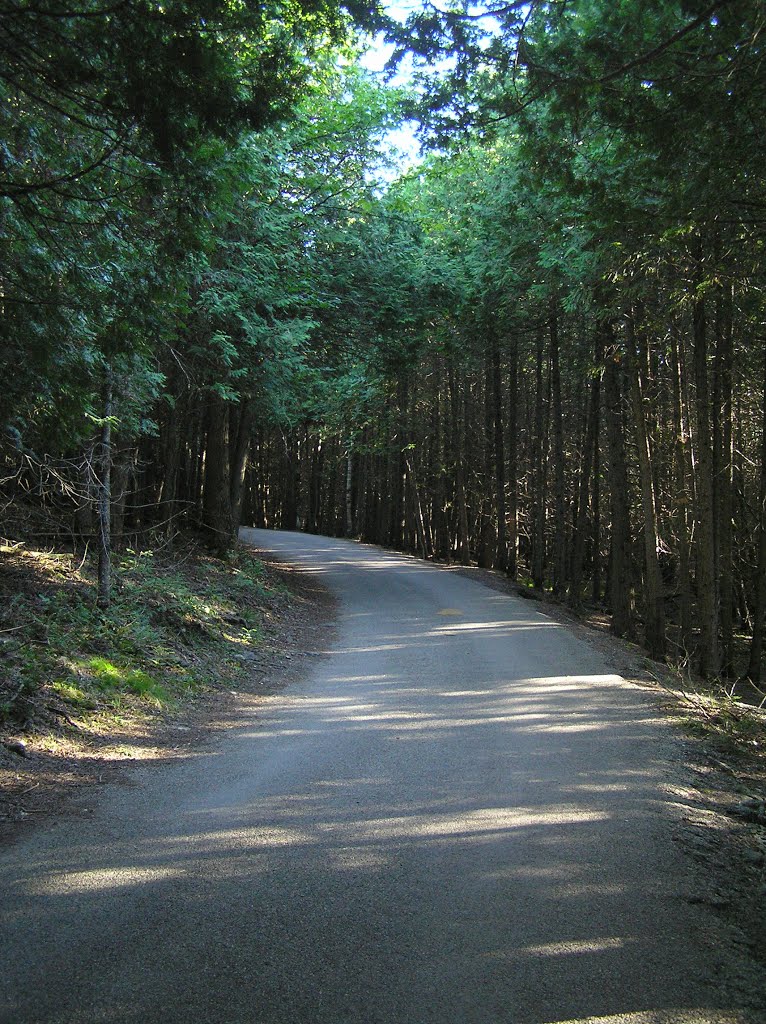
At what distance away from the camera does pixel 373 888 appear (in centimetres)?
427

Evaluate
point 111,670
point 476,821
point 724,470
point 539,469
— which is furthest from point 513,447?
point 476,821

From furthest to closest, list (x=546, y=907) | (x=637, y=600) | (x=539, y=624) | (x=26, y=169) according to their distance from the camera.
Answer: (x=637, y=600)
(x=539, y=624)
(x=26, y=169)
(x=546, y=907)

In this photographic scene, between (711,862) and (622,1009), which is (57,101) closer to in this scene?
(622,1009)

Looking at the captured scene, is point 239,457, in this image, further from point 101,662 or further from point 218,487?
point 101,662

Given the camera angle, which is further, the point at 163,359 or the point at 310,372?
the point at 310,372

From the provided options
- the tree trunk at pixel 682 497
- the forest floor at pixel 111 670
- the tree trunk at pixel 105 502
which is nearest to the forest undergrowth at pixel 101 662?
the forest floor at pixel 111 670

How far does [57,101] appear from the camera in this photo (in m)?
5.61

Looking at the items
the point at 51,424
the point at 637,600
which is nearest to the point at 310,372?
the point at 51,424

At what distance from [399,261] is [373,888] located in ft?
51.5

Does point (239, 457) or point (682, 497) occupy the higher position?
point (239, 457)

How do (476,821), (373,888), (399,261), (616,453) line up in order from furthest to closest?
(399,261), (616,453), (476,821), (373,888)

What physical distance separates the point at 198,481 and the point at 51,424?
→ 18952 mm

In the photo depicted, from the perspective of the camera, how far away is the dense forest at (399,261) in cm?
545

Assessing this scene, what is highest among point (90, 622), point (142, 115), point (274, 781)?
point (142, 115)
